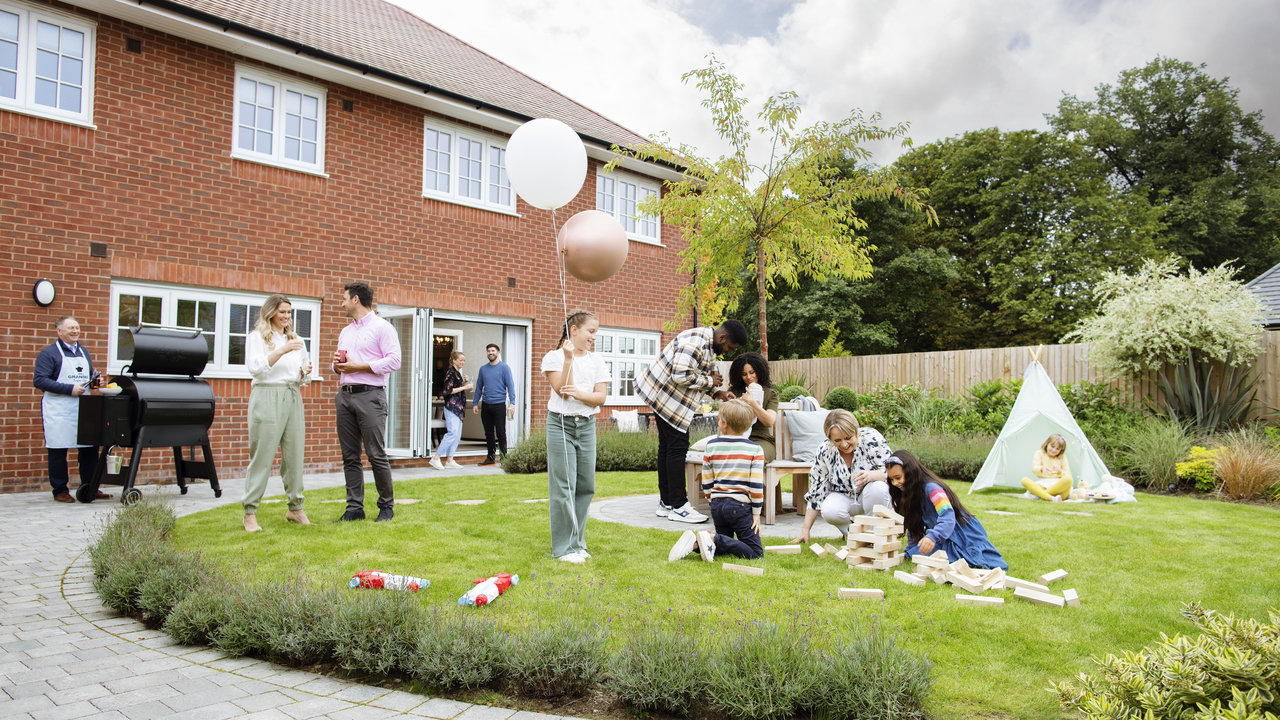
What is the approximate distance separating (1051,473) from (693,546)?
5.71 m

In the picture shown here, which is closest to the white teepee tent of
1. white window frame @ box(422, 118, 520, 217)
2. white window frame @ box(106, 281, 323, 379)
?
white window frame @ box(422, 118, 520, 217)

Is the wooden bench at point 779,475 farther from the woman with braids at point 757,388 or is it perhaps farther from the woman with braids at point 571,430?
the woman with braids at point 571,430

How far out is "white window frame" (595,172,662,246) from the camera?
14344 millimetres

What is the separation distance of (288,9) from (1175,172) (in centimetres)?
2978

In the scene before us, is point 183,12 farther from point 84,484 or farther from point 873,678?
point 873,678

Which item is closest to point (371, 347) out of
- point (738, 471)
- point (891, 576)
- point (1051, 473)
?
point (738, 471)

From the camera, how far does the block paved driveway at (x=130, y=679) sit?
2613mm

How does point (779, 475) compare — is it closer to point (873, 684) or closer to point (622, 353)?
point (873, 684)

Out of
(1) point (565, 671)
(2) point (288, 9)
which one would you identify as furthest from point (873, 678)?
(2) point (288, 9)

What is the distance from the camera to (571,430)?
482 centimetres

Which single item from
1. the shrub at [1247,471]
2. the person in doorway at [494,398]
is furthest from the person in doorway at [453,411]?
the shrub at [1247,471]

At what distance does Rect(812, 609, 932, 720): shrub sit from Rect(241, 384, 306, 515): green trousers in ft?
15.1

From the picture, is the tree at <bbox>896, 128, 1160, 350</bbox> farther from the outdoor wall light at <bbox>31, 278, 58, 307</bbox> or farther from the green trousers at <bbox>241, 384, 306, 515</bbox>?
the outdoor wall light at <bbox>31, 278, 58, 307</bbox>

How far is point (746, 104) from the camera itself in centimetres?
1024
